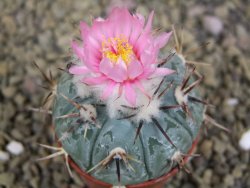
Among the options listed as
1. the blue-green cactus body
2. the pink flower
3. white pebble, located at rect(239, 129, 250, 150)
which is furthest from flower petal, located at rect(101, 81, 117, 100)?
white pebble, located at rect(239, 129, 250, 150)

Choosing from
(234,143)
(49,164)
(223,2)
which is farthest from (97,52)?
(223,2)

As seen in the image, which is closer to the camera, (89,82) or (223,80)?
(89,82)

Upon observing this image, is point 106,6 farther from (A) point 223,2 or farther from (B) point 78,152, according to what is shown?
(B) point 78,152

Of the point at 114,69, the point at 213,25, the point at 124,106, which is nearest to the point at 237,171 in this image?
the point at 213,25

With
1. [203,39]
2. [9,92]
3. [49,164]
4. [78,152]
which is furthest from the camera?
[203,39]

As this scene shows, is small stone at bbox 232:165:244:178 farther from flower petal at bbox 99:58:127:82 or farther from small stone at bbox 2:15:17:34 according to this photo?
small stone at bbox 2:15:17:34

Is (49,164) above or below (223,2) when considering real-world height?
below

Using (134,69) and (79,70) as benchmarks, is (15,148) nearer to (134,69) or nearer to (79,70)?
(79,70)

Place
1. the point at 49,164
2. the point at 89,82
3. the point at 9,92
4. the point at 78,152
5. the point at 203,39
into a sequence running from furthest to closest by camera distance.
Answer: the point at 203,39 < the point at 9,92 < the point at 49,164 < the point at 78,152 < the point at 89,82
